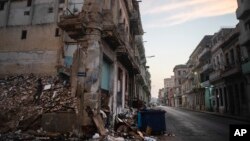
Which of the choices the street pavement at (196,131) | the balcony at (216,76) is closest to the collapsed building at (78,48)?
the street pavement at (196,131)

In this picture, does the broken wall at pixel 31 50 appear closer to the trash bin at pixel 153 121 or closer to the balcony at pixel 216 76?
the trash bin at pixel 153 121

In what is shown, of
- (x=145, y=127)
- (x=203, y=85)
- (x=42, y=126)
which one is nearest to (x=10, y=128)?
(x=42, y=126)

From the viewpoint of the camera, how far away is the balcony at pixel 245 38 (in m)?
22.0

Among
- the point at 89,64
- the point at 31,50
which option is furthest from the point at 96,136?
the point at 31,50

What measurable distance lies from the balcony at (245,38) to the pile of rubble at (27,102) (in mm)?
17438

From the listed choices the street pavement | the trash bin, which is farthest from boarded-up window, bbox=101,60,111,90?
the street pavement

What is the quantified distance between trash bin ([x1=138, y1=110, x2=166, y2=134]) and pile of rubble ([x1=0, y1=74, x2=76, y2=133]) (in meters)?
3.28

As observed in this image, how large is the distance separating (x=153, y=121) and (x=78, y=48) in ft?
15.7

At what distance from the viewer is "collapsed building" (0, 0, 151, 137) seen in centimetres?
979

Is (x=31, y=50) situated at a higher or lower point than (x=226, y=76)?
higher

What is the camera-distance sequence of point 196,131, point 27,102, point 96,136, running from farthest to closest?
point 27,102 → point 196,131 → point 96,136

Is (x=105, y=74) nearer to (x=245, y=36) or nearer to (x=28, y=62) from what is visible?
(x=28, y=62)

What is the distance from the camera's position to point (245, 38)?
2247 cm

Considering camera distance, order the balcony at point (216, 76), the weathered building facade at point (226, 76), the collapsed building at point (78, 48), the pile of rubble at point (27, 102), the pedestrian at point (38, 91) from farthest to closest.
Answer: the balcony at point (216, 76), the weathered building facade at point (226, 76), the pedestrian at point (38, 91), the pile of rubble at point (27, 102), the collapsed building at point (78, 48)
